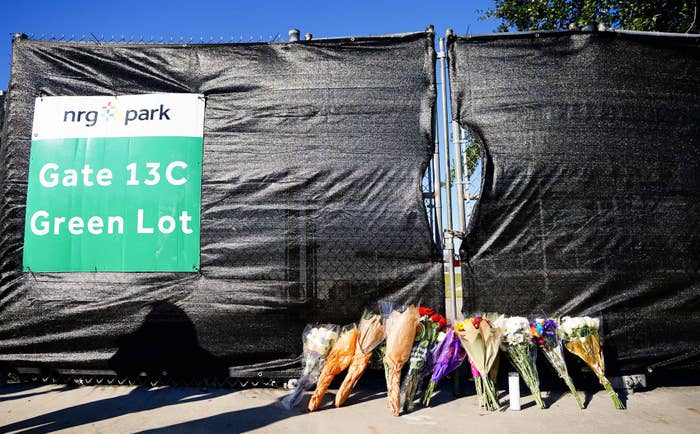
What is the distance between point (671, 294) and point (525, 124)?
189cm

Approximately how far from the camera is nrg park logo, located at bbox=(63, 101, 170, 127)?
4098 millimetres

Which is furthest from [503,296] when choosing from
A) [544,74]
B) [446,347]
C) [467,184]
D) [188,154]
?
[188,154]

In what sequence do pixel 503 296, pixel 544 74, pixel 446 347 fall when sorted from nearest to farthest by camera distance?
pixel 446 347, pixel 503 296, pixel 544 74

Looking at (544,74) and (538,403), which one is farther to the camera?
(544,74)

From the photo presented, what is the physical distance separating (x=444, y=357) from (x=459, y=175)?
5.05ft

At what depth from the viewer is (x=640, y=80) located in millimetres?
4004

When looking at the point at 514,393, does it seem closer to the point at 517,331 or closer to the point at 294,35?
the point at 517,331

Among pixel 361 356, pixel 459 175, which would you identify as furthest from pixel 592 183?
pixel 361 356

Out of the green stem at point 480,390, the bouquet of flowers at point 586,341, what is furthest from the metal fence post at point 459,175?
the green stem at point 480,390

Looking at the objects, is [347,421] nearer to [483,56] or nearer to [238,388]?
[238,388]

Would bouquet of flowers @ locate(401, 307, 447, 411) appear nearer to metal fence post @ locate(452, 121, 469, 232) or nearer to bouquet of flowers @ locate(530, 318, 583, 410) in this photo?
bouquet of flowers @ locate(530, 318, 583, 410)

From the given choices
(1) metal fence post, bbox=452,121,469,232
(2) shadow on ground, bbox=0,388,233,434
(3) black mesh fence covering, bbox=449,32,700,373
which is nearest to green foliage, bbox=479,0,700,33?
(3) black mesh fence covering, bbox=449,32,700,373

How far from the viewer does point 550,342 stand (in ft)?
11.2

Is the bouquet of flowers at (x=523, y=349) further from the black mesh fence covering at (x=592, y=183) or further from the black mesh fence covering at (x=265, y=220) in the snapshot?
the black mesh fence covering at (x=265, y=220)
